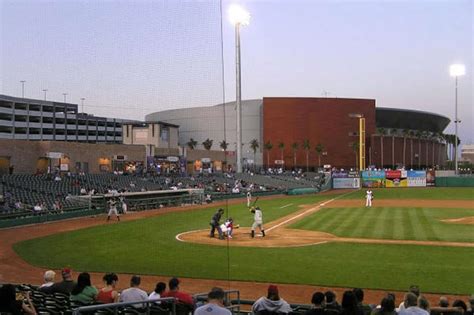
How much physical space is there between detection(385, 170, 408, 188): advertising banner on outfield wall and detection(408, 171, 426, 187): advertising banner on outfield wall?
0.83 m

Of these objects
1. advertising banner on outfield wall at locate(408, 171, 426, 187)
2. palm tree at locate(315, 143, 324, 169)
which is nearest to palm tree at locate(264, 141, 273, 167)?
palm tree at locate(315, 143, 324, 169)

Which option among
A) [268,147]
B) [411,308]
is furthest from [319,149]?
[411,308]

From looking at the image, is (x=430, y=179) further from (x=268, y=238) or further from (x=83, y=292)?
(x=83, y=292)

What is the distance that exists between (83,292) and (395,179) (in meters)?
67.6

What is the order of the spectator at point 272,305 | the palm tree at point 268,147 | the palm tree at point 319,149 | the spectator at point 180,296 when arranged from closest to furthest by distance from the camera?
the spectator at point 272,305, the spectator at point 180,296, the palm tree at point 268,147, the palm tree at point 319,149

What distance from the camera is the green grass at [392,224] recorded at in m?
22.2

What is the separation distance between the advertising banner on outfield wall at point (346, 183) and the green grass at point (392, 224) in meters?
33.7

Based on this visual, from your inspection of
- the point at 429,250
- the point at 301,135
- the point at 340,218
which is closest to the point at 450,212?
the point at 340,218

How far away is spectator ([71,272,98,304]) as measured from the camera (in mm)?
7349

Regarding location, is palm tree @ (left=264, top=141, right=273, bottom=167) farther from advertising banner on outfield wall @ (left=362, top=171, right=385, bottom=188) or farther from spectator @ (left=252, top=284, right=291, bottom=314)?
spectator @ (left=252, top=284, right=291, bottom=314)

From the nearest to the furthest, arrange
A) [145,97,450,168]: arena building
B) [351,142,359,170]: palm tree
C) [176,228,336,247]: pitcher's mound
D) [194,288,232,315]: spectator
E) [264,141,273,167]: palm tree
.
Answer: [194,288,232,315]: spectator
[176,228,336,247]: pitcher's mound
[264,141,273,167]: palm tree
[145,97,450,168]: arena building
[351,142,359,170]: palm tree

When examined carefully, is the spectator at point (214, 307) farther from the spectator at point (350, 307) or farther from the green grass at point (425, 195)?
the green grass at point (425, 195)

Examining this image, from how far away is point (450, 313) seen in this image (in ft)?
21.6

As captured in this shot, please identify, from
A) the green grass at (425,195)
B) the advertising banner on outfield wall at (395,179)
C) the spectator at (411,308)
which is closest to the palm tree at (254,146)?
the advertising banner on outfield wall at (395,179)
